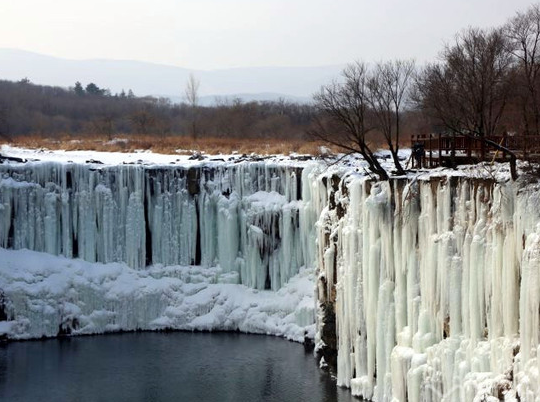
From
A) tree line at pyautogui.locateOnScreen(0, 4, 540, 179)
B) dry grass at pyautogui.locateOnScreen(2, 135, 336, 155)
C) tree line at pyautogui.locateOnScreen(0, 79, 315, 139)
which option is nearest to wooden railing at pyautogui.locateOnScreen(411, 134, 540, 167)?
tree line at pyautogui.locateOnScreen(0, 4, 540, 179)

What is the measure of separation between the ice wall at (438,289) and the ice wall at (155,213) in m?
7.73

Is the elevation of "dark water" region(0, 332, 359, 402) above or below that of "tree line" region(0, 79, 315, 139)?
below

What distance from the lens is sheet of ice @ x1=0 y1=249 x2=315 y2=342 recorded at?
34.0 meters

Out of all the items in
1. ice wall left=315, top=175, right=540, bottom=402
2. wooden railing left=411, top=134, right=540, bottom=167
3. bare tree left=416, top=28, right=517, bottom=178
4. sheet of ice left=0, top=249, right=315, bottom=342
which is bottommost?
sheet of ice left=0, top=249, right=315, bottom=342

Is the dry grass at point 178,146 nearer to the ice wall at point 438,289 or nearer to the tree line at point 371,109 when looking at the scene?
the tree line at point 371,109

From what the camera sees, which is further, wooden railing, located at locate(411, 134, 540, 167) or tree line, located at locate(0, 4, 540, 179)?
tree line, located at locate(0, 4, 540, 179)

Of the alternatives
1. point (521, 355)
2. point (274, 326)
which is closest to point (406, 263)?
point (521, 355)

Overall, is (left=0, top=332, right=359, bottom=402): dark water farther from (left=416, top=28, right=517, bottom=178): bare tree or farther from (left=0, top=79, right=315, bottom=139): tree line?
(left=0, top=79, right=315, bottom=139): tree line

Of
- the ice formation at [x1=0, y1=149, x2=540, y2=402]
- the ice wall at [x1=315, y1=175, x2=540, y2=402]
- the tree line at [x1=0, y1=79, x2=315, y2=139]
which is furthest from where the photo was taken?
the tree line at [x1=0, y1=79, x2=315, y2=139]

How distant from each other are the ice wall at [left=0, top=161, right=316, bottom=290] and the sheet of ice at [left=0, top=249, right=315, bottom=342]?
521 mm

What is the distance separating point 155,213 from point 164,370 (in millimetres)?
9320

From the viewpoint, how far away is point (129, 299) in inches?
1379

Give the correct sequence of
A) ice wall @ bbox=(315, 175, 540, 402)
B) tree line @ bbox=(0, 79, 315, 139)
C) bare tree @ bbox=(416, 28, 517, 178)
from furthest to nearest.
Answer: tree line @ bbox=(0, 79, 315, 139)
bare tree @ bbox=(416, 28, 517, 178)
ice wall @ bbox=(315, 175, 540, 402)

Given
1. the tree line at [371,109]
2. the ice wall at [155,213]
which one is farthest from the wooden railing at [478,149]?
the ice wall at [155,213]
